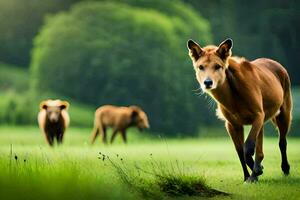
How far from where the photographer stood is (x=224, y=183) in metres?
4.43

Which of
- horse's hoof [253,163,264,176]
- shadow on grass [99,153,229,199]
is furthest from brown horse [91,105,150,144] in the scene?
shadow on grass [99,153,229,199]

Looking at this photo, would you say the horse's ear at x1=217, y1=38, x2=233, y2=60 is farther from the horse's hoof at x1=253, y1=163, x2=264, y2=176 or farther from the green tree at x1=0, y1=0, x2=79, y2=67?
the green tree at x1=0, y1=0, x2=79, y2=67

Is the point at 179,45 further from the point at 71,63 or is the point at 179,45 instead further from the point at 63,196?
the point at 63,196

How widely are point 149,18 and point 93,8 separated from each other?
653 mm

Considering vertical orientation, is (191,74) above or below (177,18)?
below

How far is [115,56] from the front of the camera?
30.2 feet

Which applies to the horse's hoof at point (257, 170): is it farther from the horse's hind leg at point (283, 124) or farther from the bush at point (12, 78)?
the bush at point (12, 78)

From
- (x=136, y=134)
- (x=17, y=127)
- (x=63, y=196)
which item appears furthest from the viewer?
(x=136, y=134)

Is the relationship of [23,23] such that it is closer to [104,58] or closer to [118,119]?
[104,58]

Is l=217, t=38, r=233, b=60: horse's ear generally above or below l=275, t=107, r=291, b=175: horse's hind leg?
above

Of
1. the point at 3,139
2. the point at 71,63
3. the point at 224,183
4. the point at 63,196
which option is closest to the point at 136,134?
the point at 71,63

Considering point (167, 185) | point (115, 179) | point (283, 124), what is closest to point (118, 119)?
point (283, 124)

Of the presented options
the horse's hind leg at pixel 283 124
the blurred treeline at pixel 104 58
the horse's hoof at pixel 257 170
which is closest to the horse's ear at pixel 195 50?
the horse's hoof at pixel 257 170

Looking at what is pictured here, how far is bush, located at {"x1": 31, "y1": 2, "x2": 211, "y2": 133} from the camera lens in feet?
29.8
